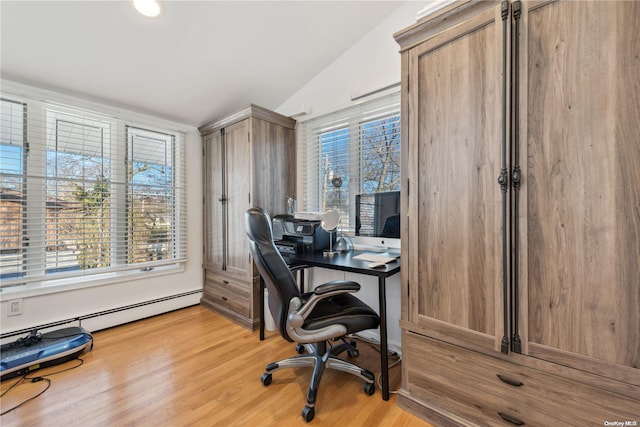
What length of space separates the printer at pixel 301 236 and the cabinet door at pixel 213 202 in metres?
0.91

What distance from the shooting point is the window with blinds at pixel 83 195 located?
210cm

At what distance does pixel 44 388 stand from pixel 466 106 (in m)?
3.01

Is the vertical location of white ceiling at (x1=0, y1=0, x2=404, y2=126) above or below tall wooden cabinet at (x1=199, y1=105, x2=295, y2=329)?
above

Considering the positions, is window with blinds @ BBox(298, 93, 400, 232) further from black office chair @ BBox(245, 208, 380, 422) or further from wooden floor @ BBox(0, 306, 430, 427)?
wooden floor @ BBox(0, 306, 430, 427)

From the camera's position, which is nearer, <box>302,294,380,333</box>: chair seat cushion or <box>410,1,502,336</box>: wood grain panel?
<box>410,1,502,336</box>: wood grain panel

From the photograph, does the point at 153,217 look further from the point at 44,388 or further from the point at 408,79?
the point at 408,79

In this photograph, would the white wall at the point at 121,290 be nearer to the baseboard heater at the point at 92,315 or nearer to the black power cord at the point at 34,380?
the baseboard heater at the point at 92,315

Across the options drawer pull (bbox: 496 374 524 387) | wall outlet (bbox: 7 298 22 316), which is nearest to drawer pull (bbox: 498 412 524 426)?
drawer pull (bbox: 496 374 524 387)

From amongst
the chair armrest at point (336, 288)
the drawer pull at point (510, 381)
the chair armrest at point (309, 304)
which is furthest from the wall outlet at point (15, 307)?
the drawer pull at point (510, 381)

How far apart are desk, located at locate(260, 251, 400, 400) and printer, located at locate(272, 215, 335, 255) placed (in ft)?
0.25

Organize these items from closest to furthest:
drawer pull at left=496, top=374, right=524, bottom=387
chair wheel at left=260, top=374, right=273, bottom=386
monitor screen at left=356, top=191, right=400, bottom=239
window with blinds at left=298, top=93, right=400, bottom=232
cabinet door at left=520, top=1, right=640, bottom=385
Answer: cabinet door at left=520, top=1, right=640, bottom=385 < drawer pull at left=496, top=374, right=524, bottom=387 < chair wheel at left=260, top=374, right=273, bottom=386 < monitor screen at left=356, top=191, right=400, bottom=239 < window with blinds at left=298, top=93, right=400, bottom=232

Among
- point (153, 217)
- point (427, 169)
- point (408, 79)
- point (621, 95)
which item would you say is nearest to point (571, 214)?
point (621, 95)

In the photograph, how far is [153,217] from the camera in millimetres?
2885

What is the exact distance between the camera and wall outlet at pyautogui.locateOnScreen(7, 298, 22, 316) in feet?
6.79
